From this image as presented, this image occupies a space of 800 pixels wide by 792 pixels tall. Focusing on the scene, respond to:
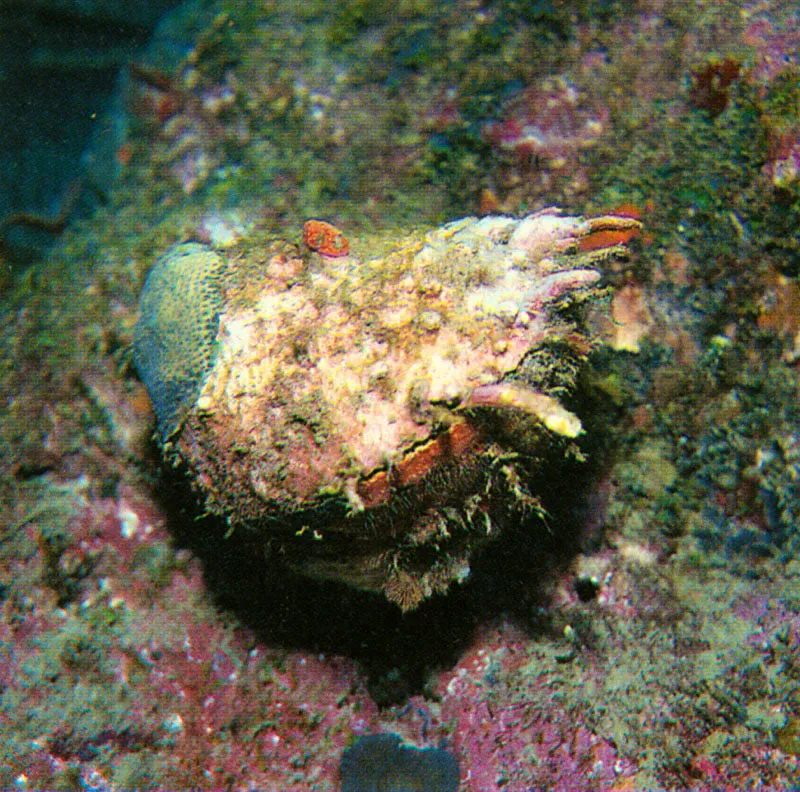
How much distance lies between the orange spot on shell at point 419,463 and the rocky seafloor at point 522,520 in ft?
2.61

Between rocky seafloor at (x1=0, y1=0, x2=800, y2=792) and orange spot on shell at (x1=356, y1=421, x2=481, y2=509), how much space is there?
0.79 metres

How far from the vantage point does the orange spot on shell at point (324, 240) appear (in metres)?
2.23

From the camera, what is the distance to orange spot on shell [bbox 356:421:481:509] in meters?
1.80

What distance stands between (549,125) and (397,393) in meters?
2.00

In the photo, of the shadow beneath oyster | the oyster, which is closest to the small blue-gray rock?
the shadow beneath oyster

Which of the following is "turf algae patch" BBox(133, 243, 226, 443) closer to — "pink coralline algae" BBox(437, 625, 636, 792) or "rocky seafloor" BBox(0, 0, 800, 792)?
"rocky seafloor" BBox(0, 0, 800, 792)

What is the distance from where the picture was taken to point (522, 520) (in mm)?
2266

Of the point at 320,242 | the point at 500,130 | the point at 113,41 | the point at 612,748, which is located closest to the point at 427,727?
the point at 612,748

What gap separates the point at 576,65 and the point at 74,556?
140 inches

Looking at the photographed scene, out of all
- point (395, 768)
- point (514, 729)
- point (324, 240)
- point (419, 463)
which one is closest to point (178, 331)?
point (324, 240)

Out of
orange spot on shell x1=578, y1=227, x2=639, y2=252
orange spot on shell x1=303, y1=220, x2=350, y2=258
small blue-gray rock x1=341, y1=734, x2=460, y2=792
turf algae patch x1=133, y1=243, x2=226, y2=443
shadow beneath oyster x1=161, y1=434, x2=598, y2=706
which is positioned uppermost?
orange spot on shell x1=578, y1=227, x2=639, y2=252

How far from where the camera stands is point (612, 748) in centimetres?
207

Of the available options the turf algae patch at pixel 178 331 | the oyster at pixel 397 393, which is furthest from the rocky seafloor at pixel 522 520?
the oyster at pixel 397 393

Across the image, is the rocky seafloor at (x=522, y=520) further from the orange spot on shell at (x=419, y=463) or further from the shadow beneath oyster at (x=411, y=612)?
the orange spot on shell at (x=419, y=463)
